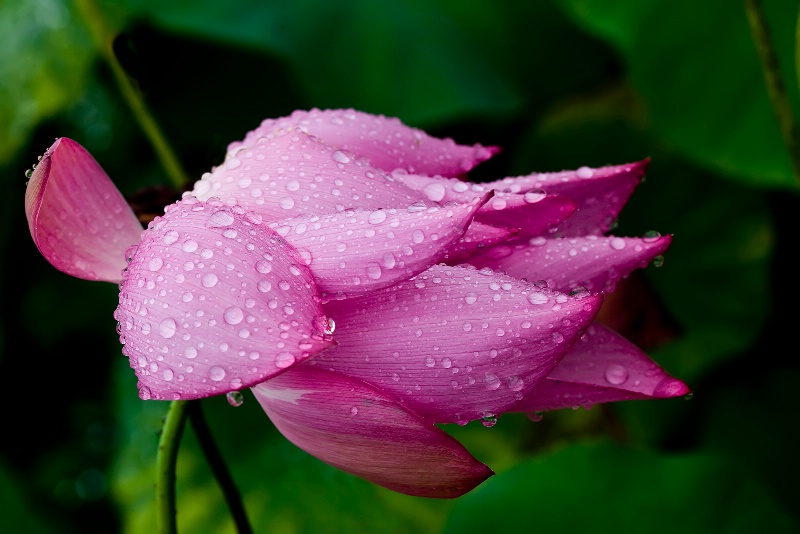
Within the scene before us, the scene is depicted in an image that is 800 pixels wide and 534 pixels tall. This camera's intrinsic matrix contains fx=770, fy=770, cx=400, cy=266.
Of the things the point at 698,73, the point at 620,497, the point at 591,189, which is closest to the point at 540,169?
the point at 698,73

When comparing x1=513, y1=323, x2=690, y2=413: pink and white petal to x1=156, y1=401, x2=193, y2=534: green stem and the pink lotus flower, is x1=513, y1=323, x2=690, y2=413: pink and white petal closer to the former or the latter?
the pink lotus flower

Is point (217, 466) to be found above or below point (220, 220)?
below

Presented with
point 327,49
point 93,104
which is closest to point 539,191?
point 327,49

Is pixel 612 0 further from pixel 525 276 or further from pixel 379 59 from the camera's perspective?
pixel 525 276

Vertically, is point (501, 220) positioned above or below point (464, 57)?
above

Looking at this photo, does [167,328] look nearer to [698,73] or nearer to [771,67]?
[771,67]

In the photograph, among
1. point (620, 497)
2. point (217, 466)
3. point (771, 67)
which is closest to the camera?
point (217, 466)

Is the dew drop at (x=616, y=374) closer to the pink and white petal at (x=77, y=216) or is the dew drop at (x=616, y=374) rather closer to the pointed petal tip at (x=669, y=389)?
the pointed petal tip at (x=669, y=389)

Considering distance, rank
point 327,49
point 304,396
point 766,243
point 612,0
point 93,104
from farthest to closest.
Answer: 1. point 93,104
2. point 327,49
3. point 766,243
4. point 612,0
5. point 304,396

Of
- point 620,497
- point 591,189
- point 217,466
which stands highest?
point 591,189
